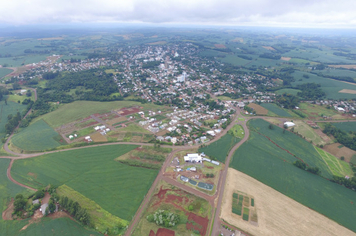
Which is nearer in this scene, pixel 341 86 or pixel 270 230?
pixel 270 230

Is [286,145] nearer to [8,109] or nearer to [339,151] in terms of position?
[339,151]

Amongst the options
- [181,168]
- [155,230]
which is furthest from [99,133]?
[155,230]

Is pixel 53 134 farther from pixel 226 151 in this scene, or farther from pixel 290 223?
pixel 290 223

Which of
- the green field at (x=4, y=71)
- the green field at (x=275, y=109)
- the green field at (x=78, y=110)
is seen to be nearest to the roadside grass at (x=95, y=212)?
the green field at (x=78, y=110)

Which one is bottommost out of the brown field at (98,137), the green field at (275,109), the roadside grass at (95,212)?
the roadside grass at (95,212)

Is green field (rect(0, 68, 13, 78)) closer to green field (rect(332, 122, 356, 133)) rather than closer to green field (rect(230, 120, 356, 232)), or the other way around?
green field (rect(230, 120, 356, 232))

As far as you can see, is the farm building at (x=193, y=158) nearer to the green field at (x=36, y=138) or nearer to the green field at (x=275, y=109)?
the green field at (x=36, y=138)

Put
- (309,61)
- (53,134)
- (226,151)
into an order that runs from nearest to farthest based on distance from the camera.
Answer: (226,151) → (53,134) → (309,61)

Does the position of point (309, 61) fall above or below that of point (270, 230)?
above
